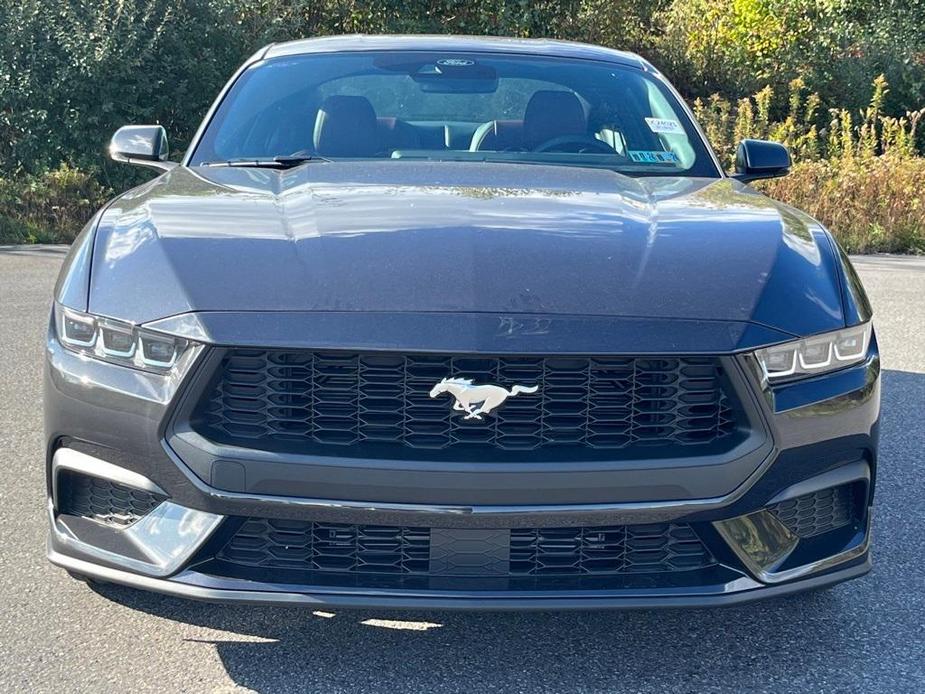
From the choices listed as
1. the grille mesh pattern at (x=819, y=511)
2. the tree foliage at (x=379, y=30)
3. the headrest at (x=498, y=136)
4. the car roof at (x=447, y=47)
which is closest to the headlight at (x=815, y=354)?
the grille mesh pattern at (x=819, y=511)

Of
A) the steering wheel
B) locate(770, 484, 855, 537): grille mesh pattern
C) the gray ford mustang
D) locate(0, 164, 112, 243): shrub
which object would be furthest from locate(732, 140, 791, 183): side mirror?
locate(0, 164, 112, 243): shrub

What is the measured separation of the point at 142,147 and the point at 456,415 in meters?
2.21

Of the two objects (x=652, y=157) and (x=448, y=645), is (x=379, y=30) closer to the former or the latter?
(x=652, y=157)

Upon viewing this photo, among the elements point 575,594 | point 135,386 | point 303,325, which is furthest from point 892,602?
point 135,386

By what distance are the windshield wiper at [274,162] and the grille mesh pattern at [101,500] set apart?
4.74 feet

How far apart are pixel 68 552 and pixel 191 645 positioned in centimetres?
42

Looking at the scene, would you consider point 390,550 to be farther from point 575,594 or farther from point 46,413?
point 46,413

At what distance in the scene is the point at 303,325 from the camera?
246 centimetres

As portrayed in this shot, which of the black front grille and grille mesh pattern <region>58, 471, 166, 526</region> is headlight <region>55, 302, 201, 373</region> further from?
grille mesh pattern <region>58, 471, 166, 526</region>

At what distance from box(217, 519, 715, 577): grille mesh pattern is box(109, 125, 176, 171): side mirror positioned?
196 cm

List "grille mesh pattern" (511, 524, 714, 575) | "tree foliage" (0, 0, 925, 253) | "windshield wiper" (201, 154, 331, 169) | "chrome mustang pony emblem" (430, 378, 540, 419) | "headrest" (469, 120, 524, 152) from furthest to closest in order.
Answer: "tree foliage" (0, 0, 925, 253) → "headrest" (469, 120, 524, 152) → "windshield wiper" (201, 154, 331, 169) → "grille mesh pattern" (511, 524, 714, 575) → "chrome mustang pony emblem" (430, 378, 540, 419)

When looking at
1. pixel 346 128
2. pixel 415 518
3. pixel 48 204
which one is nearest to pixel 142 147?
pixel 346 128

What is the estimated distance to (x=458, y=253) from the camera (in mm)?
2738

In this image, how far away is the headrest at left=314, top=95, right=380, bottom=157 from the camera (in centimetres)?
396
